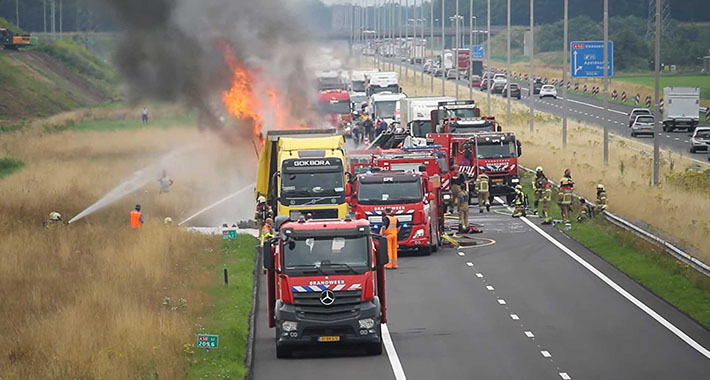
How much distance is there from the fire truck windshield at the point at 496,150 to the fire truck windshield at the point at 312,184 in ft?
46.4

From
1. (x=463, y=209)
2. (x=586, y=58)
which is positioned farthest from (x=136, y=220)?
(x=586, y=58)

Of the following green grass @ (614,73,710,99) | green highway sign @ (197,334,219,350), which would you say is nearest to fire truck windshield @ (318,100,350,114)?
green grass @ (614,73,710,99)

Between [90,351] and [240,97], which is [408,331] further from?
[240,97]

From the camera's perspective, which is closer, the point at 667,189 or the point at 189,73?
the point at 667,189

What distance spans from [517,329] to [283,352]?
5.20m

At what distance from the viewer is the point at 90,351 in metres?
23.1

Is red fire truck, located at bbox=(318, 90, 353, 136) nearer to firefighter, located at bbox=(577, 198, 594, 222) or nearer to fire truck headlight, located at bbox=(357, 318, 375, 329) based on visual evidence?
firefighter, located at bbox=(577, 198, 594, 222)

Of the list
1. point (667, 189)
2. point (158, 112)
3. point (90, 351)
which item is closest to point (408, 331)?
point (90, 351)

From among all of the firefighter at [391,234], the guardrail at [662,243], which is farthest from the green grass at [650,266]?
the firefighter at [391,234]

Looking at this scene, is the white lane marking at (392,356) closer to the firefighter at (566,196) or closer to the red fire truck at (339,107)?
the firefighter at (566,196)

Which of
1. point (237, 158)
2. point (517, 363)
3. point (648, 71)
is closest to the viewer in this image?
point (517, 363)

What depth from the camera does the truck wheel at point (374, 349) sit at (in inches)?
936

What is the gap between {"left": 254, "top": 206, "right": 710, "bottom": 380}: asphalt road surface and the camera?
2273 cm

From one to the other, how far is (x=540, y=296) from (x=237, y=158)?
32.1 metres
